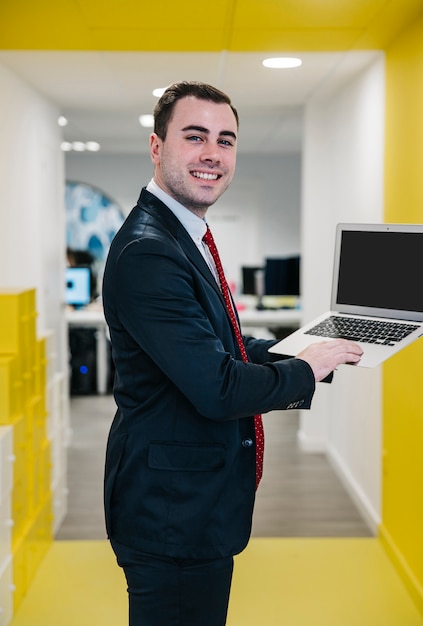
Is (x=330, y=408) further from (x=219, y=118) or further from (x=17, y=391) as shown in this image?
(x=219, y=118)

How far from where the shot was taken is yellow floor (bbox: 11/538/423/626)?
2.91 metres

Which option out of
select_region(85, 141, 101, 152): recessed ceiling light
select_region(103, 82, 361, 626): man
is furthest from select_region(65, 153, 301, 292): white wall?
select_region(103, 82, 361, 626): man

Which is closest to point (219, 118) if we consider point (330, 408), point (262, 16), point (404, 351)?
point (262, 16)

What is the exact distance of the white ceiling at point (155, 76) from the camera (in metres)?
3.58

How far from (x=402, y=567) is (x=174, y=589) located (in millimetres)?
1834

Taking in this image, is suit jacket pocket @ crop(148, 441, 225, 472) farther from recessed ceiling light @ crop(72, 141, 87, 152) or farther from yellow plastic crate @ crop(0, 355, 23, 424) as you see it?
recessed ceiling light @ crop(72, 141, 87, 152)

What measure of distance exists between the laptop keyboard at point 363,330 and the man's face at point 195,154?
17.7 inches

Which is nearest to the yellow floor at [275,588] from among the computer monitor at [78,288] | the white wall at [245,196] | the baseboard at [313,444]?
the baseboard at [313,444]

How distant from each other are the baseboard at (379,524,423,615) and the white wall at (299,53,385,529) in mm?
187

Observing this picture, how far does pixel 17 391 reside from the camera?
115 inches

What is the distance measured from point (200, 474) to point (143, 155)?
24.9 feet

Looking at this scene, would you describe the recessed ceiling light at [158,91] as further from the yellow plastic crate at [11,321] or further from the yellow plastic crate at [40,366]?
the yellow plastic crate at [11,321]

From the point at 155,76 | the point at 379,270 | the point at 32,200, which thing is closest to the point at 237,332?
the point at 379,270

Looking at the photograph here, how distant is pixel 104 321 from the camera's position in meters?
6.92
